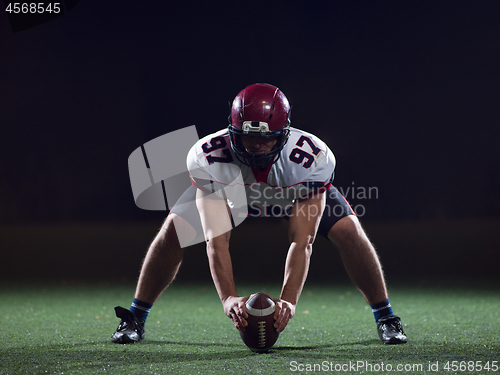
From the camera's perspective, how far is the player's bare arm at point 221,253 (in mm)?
1469

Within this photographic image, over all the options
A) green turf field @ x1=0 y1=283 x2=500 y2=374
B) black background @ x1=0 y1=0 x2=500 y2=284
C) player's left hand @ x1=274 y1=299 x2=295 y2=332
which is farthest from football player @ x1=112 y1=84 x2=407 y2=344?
black background @ x1=0 y1=0 x2=500 y2=284

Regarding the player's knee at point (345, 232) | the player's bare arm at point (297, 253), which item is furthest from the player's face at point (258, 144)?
the player's knee at point (345, 232)

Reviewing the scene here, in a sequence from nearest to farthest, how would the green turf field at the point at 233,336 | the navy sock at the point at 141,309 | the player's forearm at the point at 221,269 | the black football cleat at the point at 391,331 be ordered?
1. the green turf field at the point at 233,336
2. the player's forearm at the point at 221,269
3. the black football cleat at the point at 391,331
4. the navy sock at the point at 141,309

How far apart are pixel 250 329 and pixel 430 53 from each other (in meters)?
3.85

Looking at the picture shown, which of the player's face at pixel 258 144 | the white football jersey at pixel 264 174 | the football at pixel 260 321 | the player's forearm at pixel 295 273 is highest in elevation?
the player's face at pixel 258 144

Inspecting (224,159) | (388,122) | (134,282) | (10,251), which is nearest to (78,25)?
(10,251)

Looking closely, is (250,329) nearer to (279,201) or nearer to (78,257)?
(279,201)

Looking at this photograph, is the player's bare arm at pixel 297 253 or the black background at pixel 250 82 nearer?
the player's bare arm at pixel 297 253

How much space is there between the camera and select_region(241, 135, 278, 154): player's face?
1.62 metres

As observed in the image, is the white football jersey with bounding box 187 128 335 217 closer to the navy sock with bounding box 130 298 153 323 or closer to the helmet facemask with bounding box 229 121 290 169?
the helmet facemask with bounding box 229 121 290 169

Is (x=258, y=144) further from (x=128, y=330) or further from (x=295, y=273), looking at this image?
(x=128, y=330)

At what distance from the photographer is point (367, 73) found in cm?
464

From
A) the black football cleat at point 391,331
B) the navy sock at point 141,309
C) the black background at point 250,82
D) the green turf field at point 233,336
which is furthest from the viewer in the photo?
the black background at point 250,82

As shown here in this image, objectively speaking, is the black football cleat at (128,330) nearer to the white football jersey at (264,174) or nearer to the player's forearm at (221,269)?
the player's forearm at (221,269)
